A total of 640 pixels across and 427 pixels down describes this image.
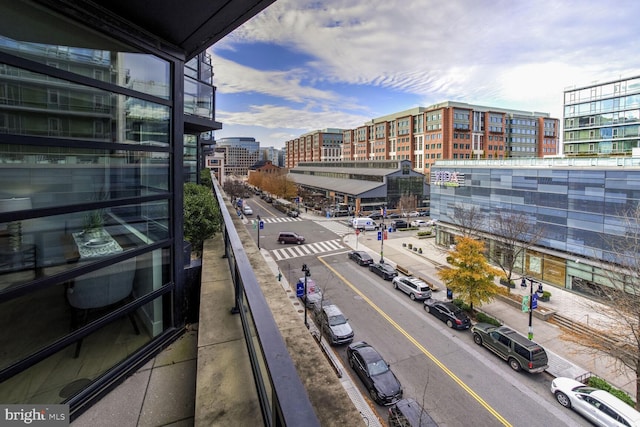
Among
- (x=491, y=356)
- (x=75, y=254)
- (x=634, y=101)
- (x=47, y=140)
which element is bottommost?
(x=491, y=356)

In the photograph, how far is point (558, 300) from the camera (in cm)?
2019

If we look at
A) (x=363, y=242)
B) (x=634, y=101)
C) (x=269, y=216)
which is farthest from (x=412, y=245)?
(x=634, y=101)

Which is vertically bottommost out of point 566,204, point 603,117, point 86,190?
point 566,204

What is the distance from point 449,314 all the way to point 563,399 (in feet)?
19.8

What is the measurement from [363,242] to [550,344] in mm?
20741

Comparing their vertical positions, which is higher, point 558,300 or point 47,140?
point 47,140

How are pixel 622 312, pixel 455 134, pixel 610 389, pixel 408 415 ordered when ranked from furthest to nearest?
pixel 455 134 → pixel 622 312 → pixel 610 389 → pixel 408 415

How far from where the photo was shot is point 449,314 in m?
17.1

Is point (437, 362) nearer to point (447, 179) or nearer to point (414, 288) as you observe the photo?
point (414, 288)

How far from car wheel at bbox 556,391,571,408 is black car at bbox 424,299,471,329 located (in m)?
5.11

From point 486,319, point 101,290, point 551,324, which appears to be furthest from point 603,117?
point 101,290

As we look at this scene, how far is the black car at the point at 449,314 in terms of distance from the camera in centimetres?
1662

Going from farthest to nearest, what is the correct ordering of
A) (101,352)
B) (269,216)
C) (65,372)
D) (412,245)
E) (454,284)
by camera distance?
(269,216) < (412,245) < (454,284) < (101,352) < (65,372)

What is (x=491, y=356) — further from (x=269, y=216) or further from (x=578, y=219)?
(x=269, y=216)
